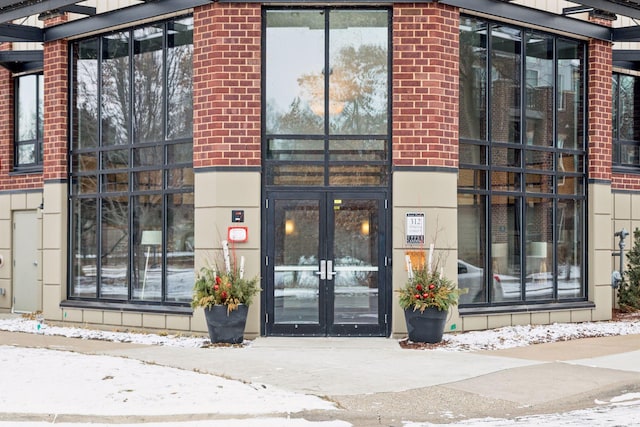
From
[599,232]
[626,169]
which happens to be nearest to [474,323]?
[599,232]

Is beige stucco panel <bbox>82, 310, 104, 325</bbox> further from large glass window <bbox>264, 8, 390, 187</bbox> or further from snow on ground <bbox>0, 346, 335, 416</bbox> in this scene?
snow on ground <bbox>0, 346, 335, 416</bbox>

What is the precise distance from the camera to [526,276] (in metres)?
15.5

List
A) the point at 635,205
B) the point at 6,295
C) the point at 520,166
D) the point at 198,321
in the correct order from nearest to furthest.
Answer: the point at 198,321 < the point at 520,166 < the point at 635,205 < the point at 6,295

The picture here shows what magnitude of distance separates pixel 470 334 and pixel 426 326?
4.14ft

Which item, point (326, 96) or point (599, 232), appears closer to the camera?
point (326, 96)

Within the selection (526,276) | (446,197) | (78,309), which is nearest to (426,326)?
(446,197)

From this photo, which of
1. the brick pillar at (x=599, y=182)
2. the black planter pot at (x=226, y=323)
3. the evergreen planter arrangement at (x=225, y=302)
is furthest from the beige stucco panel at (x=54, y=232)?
the brick pillar at (x=599, y=182)

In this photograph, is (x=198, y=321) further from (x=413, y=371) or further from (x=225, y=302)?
(x=413, y=371)

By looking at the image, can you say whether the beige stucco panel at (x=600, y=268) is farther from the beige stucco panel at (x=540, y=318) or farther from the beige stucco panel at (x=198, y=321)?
the beige stucco panel at (x=198, y=321)

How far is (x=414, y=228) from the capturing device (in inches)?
541

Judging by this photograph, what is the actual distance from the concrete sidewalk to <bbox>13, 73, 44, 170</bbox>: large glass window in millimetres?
5732

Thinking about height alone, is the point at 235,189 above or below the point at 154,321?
above

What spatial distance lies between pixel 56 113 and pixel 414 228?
7066 millimetres

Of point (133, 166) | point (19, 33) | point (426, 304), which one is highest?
point (19, 33)
